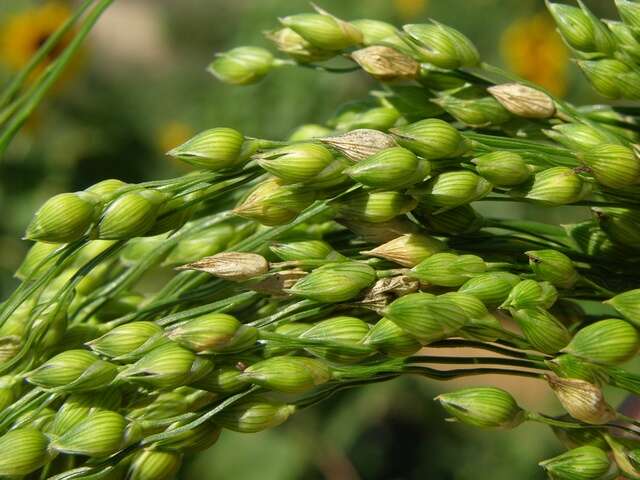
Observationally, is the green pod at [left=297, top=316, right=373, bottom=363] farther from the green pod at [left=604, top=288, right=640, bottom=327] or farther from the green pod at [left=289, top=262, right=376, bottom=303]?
the green pod at [left=604, top=288, right=640, bottom=327]

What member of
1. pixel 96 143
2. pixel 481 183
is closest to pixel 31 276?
pixel 481 183

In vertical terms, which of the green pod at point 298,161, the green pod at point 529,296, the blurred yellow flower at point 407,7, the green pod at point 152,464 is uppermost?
the green pod at point 298,161

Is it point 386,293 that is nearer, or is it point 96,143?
point 386,293

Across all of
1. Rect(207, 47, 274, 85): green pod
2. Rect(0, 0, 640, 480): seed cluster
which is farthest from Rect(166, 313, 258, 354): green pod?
Rect(207, 47, 274, 85): green pod

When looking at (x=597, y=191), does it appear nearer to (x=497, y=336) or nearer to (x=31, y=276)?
(x=497, y=336)

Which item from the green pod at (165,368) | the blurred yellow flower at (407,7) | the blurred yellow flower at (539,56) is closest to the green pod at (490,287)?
the green pod at (165,368)

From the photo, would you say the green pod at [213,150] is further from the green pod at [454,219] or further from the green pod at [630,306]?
the green pod at [630,306]
